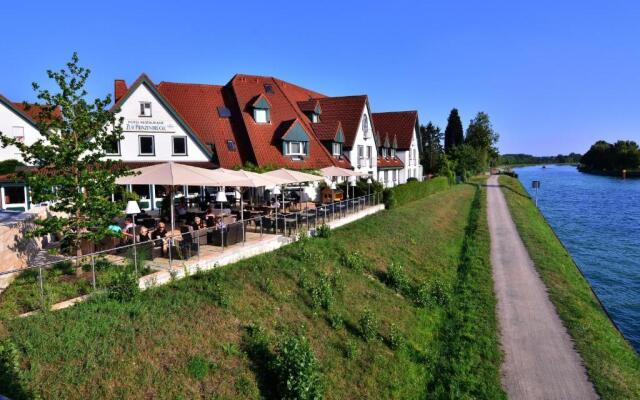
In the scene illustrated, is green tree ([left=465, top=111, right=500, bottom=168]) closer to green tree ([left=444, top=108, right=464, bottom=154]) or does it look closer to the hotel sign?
green tree ([left=444, top=108, right=464, bottom=154])

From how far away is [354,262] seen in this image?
56.4 feet

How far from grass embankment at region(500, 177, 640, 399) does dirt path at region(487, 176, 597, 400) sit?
30 cm

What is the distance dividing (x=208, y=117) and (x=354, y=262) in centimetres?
1989

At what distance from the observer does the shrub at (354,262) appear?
17.0 metres

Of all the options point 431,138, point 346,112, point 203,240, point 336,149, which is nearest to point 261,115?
point 336,149

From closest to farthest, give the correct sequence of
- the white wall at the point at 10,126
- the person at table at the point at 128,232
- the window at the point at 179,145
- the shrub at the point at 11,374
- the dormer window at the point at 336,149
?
1. the shrub at the point at 11,374
2. the person at table at the point at 128,232
3. the white wall at the point at 10,126
4. the window at the point at 179,145
5. the dormer window at the point at 336,149

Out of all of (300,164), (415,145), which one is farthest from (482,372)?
(415,145)

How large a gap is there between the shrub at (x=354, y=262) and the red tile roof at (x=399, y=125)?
3612 centimetres

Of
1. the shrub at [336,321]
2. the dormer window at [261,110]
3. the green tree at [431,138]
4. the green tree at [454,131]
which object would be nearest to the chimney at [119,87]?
the dormer window at [261,110]

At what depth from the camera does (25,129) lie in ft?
86.5

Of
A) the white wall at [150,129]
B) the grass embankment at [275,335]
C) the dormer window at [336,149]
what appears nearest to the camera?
the grass embankment at [275,335]

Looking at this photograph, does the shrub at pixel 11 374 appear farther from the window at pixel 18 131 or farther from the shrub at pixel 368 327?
the window at pixel 18 131

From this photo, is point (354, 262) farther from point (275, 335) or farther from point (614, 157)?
point (614, 157)

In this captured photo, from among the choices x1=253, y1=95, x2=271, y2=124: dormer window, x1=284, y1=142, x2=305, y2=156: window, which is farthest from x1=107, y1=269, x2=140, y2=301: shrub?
x1=253, y1=95, x2=271, y2=124: dormer window
